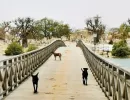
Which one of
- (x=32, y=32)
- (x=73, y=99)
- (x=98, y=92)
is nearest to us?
(x=73, y=99)

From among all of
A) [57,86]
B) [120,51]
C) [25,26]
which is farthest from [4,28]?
[57,86]

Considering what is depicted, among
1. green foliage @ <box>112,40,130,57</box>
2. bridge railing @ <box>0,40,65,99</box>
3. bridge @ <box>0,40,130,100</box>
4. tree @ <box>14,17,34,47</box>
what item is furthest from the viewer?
tree @ <box>14,17,34,47</box>

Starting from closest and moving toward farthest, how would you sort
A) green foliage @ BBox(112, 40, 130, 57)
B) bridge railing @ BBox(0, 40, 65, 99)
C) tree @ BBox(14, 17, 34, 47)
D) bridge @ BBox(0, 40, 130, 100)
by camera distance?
bridge @ BBox(0, 40, 130, 100)
bridge railing @ BBox(0, 40, 65, 99)
green foliage @ BBox(112, 40, 130, 57)
tree @ BBox(14, 17, 34, 47)

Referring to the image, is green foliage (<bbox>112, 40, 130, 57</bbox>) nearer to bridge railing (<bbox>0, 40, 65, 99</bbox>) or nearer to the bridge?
the bridge

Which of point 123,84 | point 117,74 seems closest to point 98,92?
point 117,74

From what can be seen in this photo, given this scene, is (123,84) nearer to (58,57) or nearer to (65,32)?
(58,57)

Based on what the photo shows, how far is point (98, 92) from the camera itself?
48.4 ft

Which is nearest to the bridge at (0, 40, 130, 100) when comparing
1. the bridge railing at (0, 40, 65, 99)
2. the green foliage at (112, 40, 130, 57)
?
the bridge railing at (0, 40, 65, 99)

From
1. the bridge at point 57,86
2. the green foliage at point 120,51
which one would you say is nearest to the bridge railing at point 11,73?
the bridge at point 57,86

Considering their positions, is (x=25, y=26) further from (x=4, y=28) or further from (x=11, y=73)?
(x=11, y=73)

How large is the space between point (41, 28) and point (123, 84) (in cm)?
12140

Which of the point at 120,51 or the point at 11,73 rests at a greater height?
the point at 11,73

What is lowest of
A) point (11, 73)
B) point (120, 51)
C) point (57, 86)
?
point (120, 51)

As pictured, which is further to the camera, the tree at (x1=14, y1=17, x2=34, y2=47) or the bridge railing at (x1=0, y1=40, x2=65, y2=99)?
the tree at (x1=14, y1=17, x2=34, y2=47)
